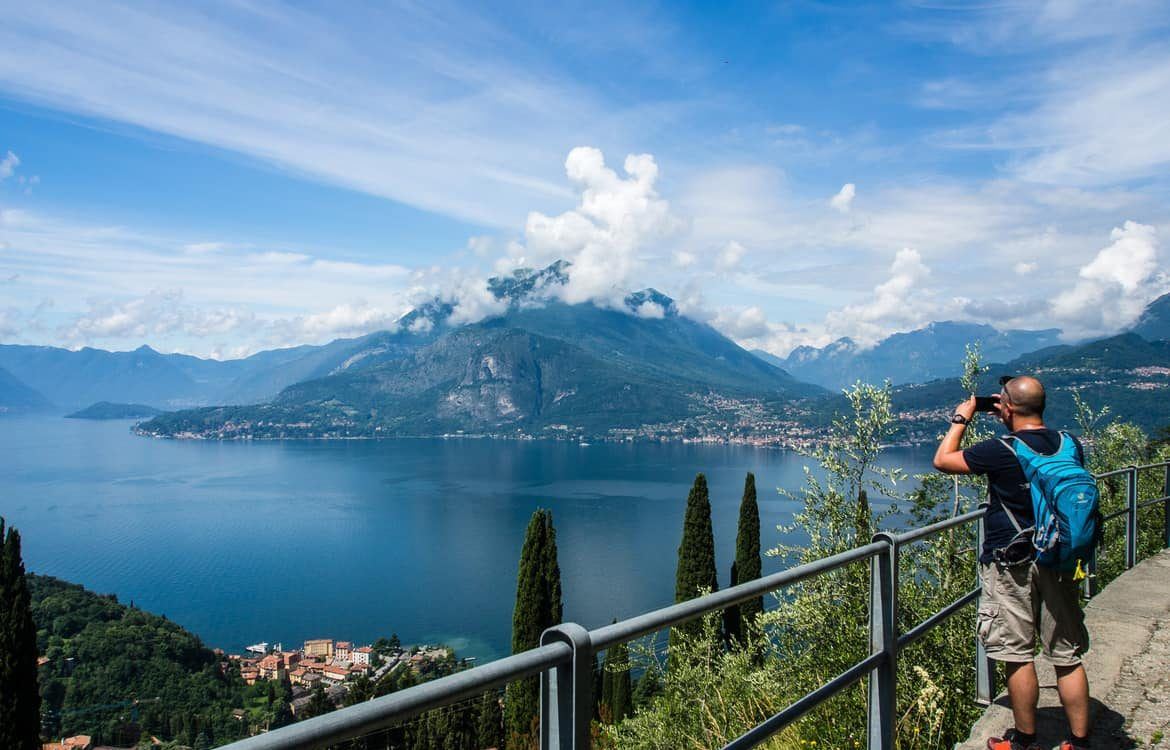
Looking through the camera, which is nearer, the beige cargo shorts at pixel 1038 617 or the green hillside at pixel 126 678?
the beige cargo shorts at pixel 1038 617

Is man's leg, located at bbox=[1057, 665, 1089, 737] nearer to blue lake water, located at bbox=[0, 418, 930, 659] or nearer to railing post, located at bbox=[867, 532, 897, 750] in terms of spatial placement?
railing post, located at bbox=[867, 532, 897, 750]

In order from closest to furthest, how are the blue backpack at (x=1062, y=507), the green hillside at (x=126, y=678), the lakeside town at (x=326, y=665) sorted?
1. the blue backpack at (x=1062, y=507)
2. the green hillside at (x=126, y=678)
3. the lakeside town at (x=326, y=665)

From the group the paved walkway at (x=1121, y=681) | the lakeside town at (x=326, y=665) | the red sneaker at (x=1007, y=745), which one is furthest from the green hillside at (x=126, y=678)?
the red sneaker at (x=1007, y=745)

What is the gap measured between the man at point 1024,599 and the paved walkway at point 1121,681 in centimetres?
26

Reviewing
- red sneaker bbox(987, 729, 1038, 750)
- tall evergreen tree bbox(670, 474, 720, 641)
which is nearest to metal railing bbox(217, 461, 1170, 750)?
red sneaker bbox(987, 729, 1038, 750)

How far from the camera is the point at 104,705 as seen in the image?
35312 mm

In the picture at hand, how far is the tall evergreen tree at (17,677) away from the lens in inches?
669

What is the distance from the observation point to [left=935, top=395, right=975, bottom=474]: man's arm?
3693 mm

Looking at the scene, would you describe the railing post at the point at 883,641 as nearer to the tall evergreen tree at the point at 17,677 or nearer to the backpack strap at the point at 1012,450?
the backpack strap at the point at 1012,450

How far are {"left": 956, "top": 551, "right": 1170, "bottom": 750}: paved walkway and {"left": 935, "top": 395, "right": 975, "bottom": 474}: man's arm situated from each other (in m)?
1.31

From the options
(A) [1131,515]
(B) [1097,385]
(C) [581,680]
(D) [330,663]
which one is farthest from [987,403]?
(B) [1097,385]

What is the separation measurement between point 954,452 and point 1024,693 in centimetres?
113

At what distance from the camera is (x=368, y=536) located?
7906 cm

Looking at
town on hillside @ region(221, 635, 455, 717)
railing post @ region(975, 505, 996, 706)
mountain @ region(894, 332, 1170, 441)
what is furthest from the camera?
mountain @ region(894, 332, 1170, 441)
